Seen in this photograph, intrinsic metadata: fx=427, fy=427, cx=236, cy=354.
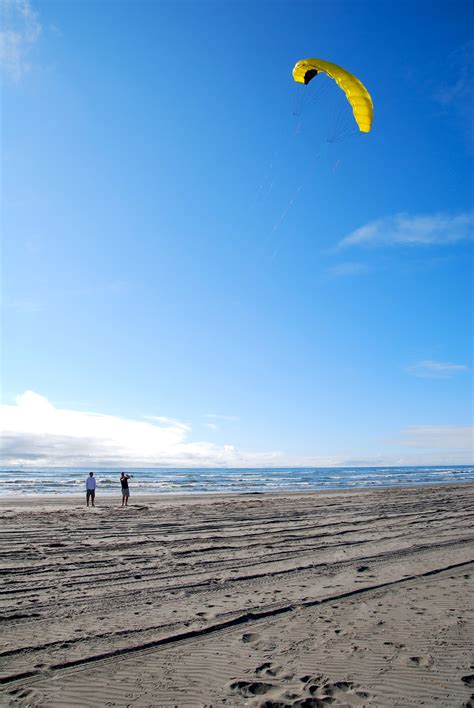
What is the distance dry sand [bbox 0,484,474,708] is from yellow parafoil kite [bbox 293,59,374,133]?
35.1 ft

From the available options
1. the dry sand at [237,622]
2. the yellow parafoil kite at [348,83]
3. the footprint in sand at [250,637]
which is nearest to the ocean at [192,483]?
the dry sand at [237,622]

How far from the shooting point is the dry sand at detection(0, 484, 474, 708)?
12.0ft

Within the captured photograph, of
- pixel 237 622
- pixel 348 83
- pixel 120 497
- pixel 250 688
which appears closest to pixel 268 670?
pixel 250 688

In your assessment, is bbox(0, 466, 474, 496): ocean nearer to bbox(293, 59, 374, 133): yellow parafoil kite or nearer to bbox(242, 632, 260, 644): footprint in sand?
bbox(293, 59, 374, 133): yellow parafoil kite

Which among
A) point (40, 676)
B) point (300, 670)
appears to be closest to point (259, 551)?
point (300, 670)

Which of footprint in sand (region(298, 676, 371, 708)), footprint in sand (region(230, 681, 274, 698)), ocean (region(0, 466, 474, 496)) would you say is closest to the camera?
footprint in sand (region(298, 676, 371, 708))

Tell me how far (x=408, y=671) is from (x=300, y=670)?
3.26 feet

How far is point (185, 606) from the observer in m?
5.54

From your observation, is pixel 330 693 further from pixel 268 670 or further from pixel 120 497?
pixel 120 497

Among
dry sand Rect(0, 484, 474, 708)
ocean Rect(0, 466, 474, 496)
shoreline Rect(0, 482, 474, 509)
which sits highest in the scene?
dry sand Rect(0, 484, 474, 708)

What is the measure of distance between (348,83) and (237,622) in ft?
42.5

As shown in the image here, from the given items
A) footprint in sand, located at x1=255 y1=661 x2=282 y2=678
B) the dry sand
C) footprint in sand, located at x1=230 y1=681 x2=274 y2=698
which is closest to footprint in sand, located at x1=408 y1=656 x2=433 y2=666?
the dry sand

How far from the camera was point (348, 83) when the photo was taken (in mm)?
11766

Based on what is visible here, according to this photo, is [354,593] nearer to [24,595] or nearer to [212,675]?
[212,675]
